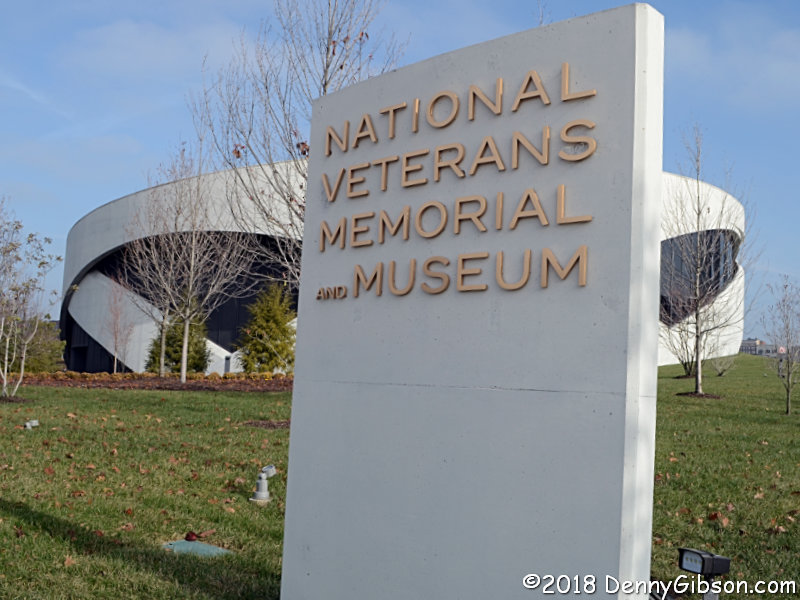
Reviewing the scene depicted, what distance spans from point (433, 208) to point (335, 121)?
3.63ft

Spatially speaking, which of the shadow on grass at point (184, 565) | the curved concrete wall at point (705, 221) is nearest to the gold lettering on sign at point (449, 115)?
the shadow on grass at point (184, 565)

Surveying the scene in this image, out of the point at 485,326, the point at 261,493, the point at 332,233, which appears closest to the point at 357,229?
the point at 332,233

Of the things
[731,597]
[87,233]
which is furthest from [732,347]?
[731,597]

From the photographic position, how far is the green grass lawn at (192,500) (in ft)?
16.6

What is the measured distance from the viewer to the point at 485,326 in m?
3.93

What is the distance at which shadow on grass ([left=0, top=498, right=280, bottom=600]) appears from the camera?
4848 millimetres

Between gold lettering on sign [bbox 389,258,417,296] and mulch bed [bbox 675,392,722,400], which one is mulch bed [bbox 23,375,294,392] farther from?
gold lettering on sign [bbox 389,258,417,296]

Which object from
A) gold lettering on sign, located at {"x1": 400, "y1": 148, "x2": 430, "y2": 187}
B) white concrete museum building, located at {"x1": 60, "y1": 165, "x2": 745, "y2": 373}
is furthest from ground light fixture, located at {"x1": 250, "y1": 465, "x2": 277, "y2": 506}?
white concrete museum building, located at {"x1": 60, "y1": 165, "x2": 745, "y2": 373}

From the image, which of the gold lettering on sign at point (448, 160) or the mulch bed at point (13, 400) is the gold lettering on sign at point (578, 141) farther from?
the mulch bed at point (13, 400)

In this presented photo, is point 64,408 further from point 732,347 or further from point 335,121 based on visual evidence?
point 732,347

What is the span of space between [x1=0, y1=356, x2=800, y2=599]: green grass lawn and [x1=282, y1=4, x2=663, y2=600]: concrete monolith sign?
1320mm

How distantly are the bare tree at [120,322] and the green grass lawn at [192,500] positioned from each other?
21.9 metres

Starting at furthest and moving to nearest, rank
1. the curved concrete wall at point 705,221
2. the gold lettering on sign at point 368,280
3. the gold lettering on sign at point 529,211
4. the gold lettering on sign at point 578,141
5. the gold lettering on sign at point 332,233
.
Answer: the curved concrete wall at point 705,221 → the gold lettering on sign at point 332,233 → the gold lettering on sign at point 368,280 → the gold lettering on sign at point 529,211 → the gold lettering on sign at point 578,141

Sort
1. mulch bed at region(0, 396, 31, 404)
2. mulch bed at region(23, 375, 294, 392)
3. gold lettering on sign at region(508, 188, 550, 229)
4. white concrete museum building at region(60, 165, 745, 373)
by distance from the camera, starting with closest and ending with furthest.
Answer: gold lettering on sign at region(508, 188, 550, 229) < mulch bed at region(0, 396, 31, 404) < mulch bed at region(23, 375, 294, 392) < white concrete museum building at region(60, 165, 745, 373)
